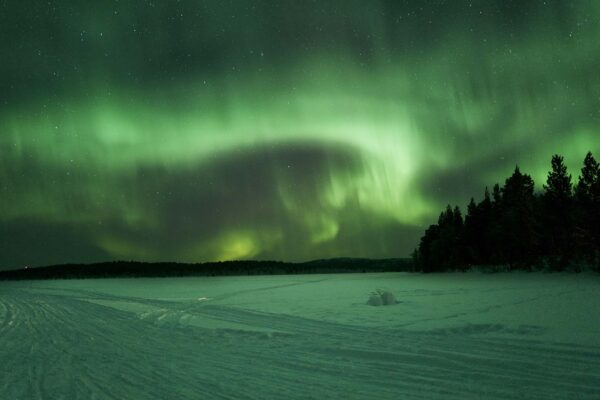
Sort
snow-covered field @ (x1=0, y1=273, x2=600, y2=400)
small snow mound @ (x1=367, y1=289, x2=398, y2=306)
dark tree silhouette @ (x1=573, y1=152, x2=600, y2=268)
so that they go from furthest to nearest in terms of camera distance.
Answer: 1. dark tree silhouette @ (x1=573, y1=152, x2=600, y2=268)
2. small snow mound @ (x1=367, y1=289, x2=398, y2=306)
3. snow-covered field @ (x1=0, y1=273, x2=600, y2=400)

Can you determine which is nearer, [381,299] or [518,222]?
[381,299]

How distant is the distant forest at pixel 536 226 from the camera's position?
53812 mm

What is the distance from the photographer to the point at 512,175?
69.2 meters

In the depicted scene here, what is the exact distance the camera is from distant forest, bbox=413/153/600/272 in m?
53.8

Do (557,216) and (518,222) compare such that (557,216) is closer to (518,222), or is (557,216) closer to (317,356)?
(518,222)

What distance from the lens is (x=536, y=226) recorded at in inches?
2395

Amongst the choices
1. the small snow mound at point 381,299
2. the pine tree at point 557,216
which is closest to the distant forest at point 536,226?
the pine tree at point 557,216

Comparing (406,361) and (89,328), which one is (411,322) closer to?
(406,361)

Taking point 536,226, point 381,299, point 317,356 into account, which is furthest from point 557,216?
point 317,356

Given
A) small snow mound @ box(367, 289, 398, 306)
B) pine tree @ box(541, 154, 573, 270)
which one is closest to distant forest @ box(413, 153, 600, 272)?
pine tree @ box(541, 154, 573, 270)

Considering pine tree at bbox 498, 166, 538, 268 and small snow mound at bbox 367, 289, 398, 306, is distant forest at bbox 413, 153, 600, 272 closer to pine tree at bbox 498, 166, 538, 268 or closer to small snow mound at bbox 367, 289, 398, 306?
pine tree at bbox 498, 166, 538, 268

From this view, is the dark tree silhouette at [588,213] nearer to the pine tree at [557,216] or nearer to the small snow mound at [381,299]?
the pine tree at [557,216]

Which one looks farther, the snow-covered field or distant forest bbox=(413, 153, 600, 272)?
distant forest bbox=(413, 153, 600, 272)

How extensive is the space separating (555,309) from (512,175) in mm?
59444
